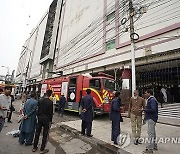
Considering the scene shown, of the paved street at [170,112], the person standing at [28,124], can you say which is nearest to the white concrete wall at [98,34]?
the paved street at [170,112]

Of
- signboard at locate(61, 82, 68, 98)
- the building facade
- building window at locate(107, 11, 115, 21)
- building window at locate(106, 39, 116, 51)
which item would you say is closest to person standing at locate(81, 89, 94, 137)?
the building facade

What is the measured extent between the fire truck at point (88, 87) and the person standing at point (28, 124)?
5.11 metres

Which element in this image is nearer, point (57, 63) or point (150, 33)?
point (150, 33)

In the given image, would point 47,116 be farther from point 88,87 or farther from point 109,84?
point 109,84

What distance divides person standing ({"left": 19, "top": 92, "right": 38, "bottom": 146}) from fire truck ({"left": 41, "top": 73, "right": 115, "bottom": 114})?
16.8 ft

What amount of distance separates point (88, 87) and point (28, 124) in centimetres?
588

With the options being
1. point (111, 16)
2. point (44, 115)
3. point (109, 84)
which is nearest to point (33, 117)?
point (44, 115)

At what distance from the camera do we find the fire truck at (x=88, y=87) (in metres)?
9.63

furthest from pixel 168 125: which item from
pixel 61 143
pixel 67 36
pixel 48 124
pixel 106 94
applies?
pixel 67 36

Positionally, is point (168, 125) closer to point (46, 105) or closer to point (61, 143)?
point (61, 143)

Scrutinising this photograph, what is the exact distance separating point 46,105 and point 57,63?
25612mm

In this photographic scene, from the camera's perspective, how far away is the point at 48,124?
4645 mm

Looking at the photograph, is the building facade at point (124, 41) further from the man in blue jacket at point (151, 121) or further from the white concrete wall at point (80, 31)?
the man in blue jacket at point (151, 121)

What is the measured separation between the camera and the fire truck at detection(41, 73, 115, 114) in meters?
9.63
